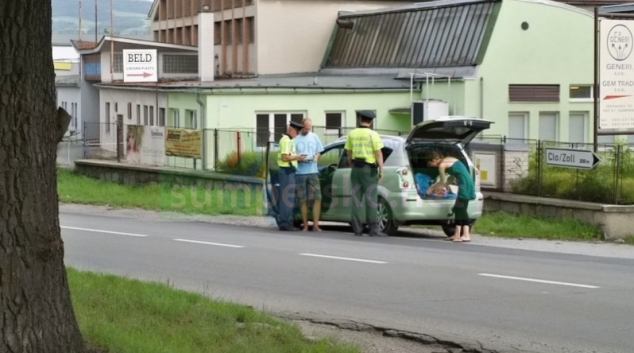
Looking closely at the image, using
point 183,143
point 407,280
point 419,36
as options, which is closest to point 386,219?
point 407,280

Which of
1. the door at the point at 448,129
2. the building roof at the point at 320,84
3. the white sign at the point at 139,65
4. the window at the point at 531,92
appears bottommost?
the door at the point at 448,129

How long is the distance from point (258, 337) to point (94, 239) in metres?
9.64

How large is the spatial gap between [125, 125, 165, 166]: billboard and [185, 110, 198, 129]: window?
14.3ft

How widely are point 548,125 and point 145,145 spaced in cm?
1473

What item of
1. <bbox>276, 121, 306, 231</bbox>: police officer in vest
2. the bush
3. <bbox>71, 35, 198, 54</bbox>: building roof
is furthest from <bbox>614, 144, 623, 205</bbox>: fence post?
<bbox>71, 35, 198, 54</bbox>: building roof

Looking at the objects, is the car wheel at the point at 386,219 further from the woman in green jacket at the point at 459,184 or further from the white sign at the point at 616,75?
the white sign at the point at 616,75

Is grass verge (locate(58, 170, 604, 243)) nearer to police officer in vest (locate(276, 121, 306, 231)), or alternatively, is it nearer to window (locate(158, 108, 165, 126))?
police officer in vest (locate(276, 121, 306, 231))

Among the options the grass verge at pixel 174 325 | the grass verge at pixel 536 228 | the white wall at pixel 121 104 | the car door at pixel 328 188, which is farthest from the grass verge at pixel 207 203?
the grass verge at pixel 174 325

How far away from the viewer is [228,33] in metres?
54.6

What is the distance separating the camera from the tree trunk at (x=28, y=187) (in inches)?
232

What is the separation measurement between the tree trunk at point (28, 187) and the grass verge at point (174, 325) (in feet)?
3.41

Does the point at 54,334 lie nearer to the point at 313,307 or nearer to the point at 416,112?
the point at 313,307

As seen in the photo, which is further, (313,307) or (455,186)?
(455,186)

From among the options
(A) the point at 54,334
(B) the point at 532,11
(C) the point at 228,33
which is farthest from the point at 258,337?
(C) the point at 228,33
